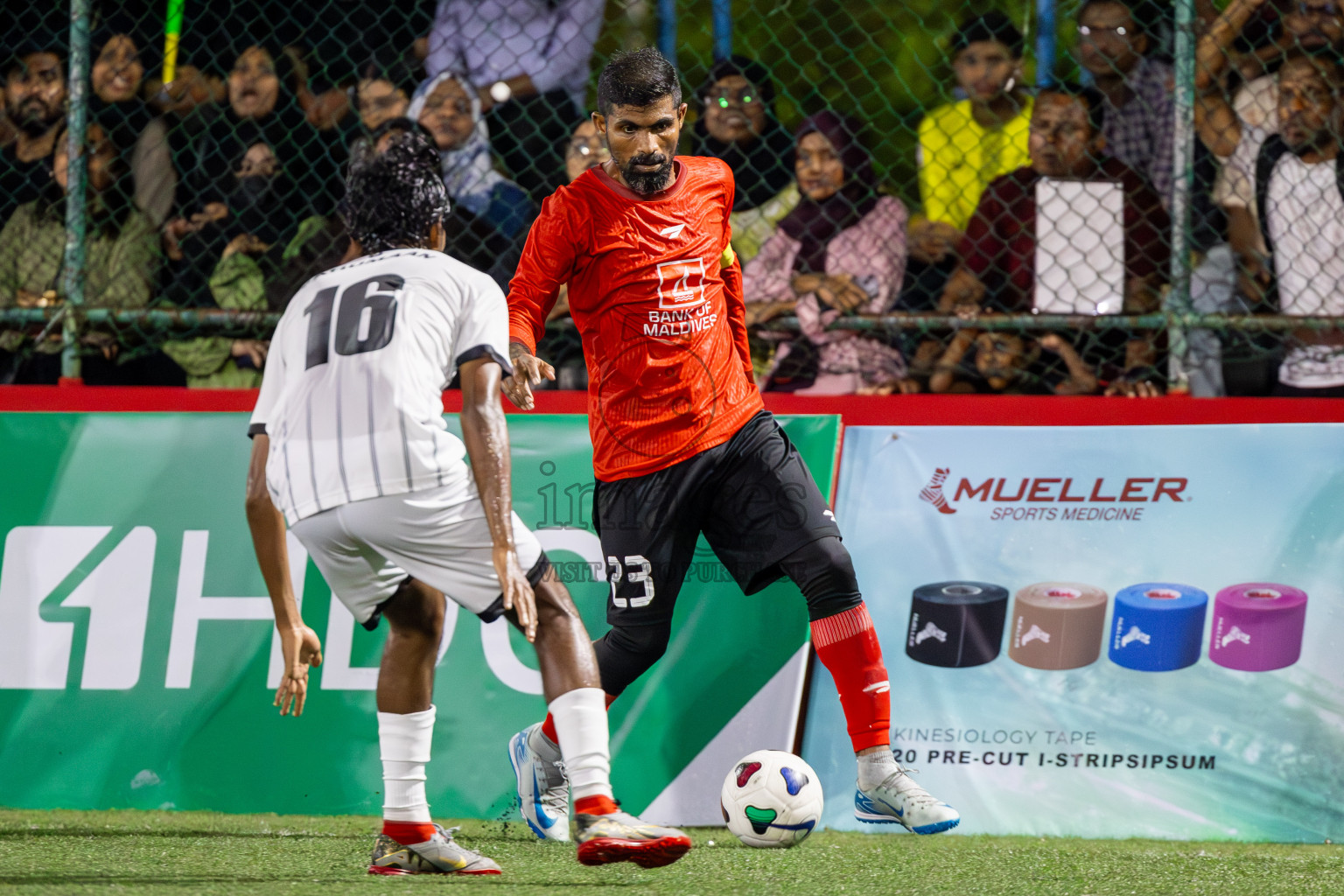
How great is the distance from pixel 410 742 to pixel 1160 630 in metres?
2.19

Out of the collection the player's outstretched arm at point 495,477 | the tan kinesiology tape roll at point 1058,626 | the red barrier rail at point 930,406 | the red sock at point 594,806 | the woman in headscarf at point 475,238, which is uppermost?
the woman in headscarf at point 475,238

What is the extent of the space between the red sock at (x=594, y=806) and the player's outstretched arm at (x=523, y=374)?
862 mm

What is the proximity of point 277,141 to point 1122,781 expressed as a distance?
148 inches

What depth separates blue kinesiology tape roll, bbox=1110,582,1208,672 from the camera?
12.4 ft

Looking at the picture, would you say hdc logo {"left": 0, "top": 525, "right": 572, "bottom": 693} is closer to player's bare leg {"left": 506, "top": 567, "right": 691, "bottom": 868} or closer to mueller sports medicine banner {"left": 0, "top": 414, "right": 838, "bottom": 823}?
mueller sports medicine banner {"left": 0, "top": 414, "right": 838, "bottom": 823}

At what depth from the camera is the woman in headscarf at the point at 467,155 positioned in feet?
16.0

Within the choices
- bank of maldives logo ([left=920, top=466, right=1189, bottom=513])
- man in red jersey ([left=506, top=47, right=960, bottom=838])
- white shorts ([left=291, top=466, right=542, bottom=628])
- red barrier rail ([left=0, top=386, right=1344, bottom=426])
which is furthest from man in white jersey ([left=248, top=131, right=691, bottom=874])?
bank of maldives logo ([left=920, top=466, right=1189, bottom=513])

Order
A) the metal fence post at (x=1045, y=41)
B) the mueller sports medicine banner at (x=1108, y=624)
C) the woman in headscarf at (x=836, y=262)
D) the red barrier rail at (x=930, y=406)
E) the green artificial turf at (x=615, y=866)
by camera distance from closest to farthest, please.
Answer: the green artificial turf at (x=615, y=866)
the mueller sports medicine banner at (x=1108, y=624)
the red barrier rail at (x=930, y=406)
the woman in headscarf at (x=836, y=262)
the metal fence post at (x=1045, y=41)

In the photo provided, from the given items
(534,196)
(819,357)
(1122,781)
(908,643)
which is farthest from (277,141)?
(1122,781)

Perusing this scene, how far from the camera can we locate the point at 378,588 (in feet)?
9.34

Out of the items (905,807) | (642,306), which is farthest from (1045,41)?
(905,807)

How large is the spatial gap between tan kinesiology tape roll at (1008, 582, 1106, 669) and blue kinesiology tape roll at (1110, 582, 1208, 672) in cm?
6

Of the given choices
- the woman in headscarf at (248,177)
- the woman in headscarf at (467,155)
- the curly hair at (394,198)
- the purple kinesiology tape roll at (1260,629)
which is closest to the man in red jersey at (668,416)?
the curly hair at (394,198)

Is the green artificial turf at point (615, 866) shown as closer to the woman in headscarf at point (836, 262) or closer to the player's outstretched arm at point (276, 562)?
the player's outstretched arm at point (276, 562)
